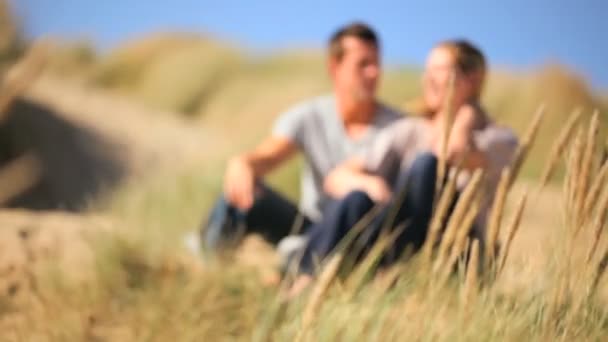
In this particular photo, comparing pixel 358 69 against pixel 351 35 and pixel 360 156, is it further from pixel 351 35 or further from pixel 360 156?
pixel 360 156

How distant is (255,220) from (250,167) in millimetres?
119

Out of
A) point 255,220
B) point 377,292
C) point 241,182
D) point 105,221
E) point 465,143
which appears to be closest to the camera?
point 377,292

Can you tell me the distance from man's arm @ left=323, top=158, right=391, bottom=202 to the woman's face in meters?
0.16

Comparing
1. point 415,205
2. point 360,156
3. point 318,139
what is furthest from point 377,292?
point 318,139

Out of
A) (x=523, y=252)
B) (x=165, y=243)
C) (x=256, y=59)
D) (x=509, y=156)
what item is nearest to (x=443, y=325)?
(x=523, y=252)

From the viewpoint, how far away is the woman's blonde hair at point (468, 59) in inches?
47.8

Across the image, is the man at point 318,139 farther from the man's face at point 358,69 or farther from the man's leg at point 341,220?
the man's leg at point 341,220

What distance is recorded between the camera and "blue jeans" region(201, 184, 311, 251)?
4.37 ft

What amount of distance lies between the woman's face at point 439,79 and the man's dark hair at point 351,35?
14cm

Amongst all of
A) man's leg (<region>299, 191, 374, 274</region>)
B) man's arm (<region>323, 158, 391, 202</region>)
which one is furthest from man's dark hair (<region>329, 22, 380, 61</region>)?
man's leg (<region>299, 191, 374, 274</region>)

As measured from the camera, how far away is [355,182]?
47.4 inches

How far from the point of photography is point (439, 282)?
0.86 m

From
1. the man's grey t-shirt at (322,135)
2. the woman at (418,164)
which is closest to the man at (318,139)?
the man's grey t-shirt at (322,135)

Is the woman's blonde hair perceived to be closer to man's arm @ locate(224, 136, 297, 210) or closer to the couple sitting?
the couple sitting
